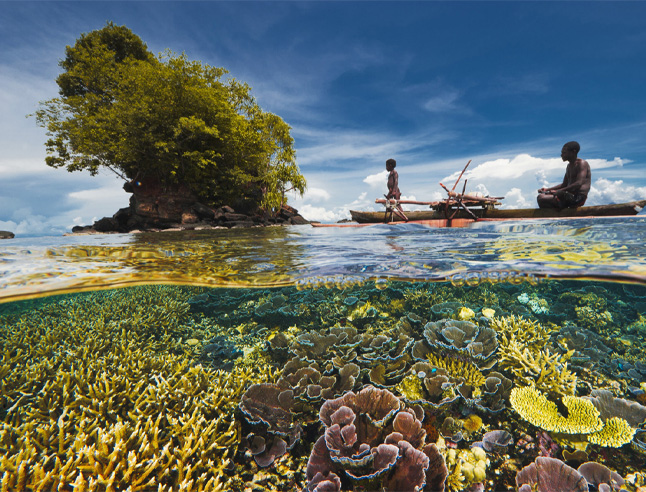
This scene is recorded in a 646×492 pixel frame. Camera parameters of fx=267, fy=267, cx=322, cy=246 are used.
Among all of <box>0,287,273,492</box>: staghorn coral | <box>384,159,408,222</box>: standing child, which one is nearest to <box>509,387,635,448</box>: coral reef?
<box>0,287,273,492</box>: staghorn coral

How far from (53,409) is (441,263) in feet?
22.6

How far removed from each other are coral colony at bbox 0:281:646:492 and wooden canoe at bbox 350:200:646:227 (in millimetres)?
5111

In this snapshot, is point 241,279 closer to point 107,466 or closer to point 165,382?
point 165,382

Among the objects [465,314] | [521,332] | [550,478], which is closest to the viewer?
[550,478]

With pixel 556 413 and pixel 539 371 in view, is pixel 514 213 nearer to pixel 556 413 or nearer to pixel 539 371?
pixel 539 371

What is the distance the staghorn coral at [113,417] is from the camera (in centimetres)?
250

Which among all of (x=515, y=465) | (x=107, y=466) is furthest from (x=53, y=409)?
(x=515, y=465)

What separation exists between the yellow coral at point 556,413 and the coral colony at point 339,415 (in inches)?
0.6

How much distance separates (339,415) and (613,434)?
9.99 feet

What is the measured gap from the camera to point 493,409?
11.3ft

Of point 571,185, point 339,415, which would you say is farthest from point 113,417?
point 571,185

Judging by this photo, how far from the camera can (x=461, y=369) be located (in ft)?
12.9

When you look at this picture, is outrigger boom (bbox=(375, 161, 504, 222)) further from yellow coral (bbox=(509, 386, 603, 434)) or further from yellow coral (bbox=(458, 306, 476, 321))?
yellow coral (bbox=(509, 386, 603, 434))

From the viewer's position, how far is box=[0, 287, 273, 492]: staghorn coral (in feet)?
8.20
